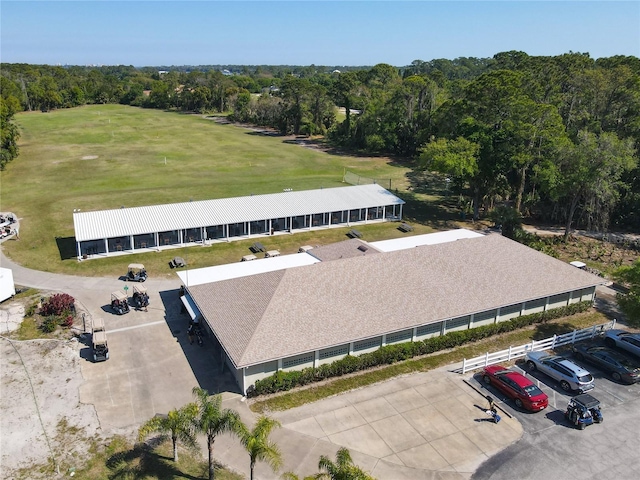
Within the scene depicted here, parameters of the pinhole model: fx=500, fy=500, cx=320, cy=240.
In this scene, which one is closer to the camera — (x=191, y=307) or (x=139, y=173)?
(x=191, y=307)

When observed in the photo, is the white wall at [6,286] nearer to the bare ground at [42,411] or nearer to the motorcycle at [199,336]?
the bare ground at [42,411]

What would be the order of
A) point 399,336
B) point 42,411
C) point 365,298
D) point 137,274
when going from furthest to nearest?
1. point 137,274
2. point 365,298
3. point 399,336
4. point 42,411

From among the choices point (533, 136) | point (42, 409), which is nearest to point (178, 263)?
point (42, 409)

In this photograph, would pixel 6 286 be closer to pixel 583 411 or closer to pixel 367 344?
pixel 367 344

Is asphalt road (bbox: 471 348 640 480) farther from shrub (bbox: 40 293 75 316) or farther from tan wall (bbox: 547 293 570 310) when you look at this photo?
shrub (bbox: 40 293 75 316)

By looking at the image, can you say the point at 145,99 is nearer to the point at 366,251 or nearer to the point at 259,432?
the point at 366,251

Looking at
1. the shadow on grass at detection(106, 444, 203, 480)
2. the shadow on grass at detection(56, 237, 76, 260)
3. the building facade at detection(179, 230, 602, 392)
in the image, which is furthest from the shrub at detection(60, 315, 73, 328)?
the shadow on grass at detection(106, 444, 203, 480)

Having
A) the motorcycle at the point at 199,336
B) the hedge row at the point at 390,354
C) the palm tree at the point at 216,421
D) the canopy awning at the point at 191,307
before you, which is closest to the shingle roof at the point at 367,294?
the canopy awning at the point at 191,307
